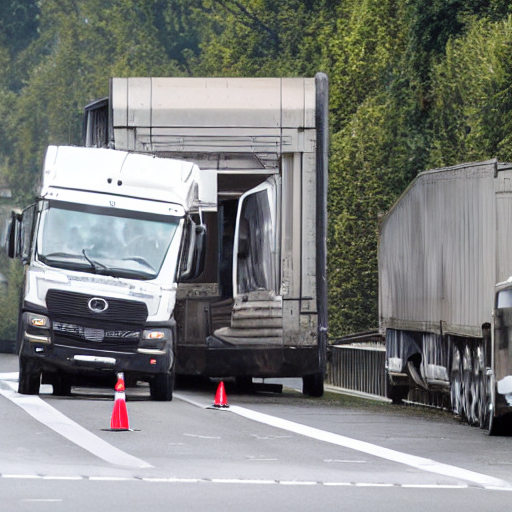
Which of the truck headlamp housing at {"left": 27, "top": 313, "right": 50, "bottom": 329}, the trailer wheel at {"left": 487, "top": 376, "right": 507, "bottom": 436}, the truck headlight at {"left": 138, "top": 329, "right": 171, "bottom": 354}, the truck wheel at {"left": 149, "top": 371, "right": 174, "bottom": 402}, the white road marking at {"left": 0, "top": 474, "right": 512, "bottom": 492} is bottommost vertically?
the white road marking at {"left": 0, "top": 474, "right": 512, "bottom": 492}

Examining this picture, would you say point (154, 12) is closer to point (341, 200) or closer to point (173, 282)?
point (341, 200)

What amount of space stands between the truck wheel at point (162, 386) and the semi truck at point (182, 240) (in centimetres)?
2

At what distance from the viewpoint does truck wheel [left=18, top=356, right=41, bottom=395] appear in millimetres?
23031

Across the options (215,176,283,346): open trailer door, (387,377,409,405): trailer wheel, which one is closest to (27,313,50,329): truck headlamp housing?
(215,176,283,346): open trailer door

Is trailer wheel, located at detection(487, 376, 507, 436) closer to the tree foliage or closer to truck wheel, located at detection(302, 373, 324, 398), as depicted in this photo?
truck wheel, located at detection(302, 373, 324, 398)

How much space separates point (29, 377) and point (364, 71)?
38.1m

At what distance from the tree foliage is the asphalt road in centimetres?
1303

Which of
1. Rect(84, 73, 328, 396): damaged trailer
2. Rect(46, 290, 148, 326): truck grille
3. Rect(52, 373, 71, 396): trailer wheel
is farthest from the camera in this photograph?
Rect(84, 73, 328, 396): damaged trailer

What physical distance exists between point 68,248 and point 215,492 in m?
11.2

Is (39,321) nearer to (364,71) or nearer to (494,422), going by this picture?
(494,422)

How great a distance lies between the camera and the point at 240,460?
14352 millimetres

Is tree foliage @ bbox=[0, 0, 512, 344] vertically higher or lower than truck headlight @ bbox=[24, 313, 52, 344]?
higher

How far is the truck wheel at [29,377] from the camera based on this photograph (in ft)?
75.6

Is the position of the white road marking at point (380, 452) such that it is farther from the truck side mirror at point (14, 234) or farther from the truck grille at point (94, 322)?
the truck side mirror at point (14, 234)
